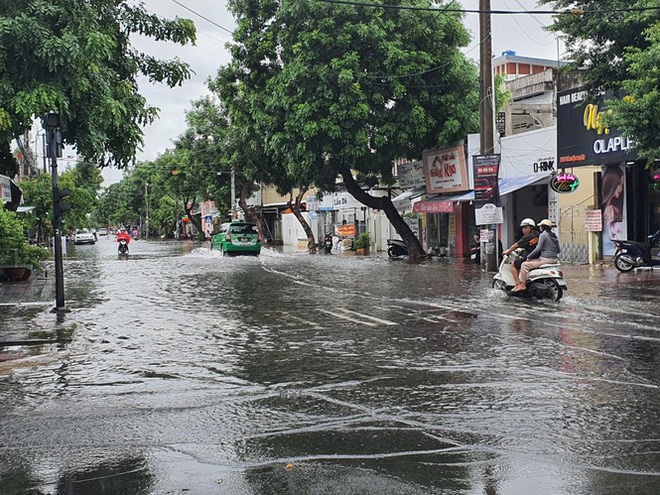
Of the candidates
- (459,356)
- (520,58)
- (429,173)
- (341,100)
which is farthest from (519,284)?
(520,58)

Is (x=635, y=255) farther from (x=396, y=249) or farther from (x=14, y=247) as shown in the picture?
(x=14, y=247)

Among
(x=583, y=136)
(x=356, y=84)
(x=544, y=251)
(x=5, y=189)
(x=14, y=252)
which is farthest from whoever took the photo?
(x=356, y=84)

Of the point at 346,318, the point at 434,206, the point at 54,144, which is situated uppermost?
the point at 54,144

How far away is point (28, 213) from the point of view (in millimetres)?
39531

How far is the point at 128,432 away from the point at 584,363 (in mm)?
5279

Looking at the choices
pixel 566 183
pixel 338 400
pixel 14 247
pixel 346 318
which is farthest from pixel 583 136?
pixel 338 400

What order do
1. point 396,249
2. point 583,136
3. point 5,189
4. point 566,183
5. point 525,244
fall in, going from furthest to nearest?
point 396,249 < point 566,183 < point 583,136 < point 5,189 < point 525,244

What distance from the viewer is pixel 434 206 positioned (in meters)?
31.3

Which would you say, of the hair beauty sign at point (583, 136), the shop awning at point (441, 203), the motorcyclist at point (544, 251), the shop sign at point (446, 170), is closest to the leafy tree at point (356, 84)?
the shop sign at point (446, 170)

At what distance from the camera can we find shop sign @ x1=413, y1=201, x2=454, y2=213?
30.5 metres

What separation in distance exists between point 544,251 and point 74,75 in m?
9.67

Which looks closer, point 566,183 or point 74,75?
point 74,75

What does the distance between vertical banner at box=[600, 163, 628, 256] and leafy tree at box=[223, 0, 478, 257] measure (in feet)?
23.8

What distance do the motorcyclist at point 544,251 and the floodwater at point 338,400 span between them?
2.83 ft
